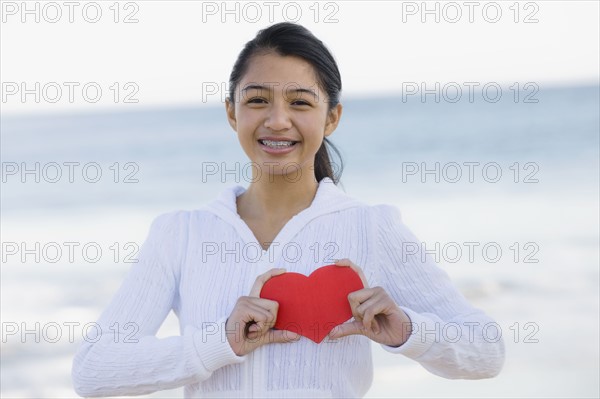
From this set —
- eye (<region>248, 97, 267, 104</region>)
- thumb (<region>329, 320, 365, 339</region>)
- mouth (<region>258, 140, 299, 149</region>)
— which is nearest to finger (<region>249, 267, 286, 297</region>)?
thumb (<region>329, 320, 365, 339</region>)

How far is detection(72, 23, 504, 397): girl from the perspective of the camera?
240 centimetres

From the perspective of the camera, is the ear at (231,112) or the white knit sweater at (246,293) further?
the ear at (231,112)

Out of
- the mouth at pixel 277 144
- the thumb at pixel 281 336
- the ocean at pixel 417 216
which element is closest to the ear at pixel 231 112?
the mouth at pixel 277 144

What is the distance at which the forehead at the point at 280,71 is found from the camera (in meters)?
2.55

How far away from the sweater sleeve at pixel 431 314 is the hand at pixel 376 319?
0.08 ft

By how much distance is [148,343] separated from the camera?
2434mm

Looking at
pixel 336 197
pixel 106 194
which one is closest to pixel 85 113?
pixel 106 194

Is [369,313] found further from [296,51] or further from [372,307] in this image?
[296,51]

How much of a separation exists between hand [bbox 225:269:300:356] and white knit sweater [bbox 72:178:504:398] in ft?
0.10

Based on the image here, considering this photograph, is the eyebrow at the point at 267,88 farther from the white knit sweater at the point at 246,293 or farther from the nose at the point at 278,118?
the white knit sweater at the point at 246,293

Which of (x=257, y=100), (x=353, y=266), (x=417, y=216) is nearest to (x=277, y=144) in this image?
(x=257, y=100)

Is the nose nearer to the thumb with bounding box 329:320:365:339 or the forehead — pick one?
the forehead

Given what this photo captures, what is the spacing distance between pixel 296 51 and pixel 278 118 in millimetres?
228

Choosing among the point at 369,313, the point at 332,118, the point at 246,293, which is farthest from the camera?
the point at 332,118
